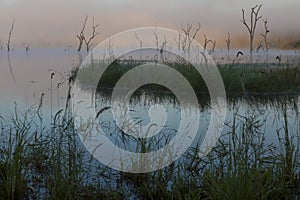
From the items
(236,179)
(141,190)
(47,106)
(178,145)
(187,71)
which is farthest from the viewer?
(187,71)

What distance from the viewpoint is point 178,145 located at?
365 centimetres

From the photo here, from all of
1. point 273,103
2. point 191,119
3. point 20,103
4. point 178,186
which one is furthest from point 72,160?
point 273,103

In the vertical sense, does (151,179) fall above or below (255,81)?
below

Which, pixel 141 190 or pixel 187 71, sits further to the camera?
pixel 187 71

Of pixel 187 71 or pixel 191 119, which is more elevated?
pixel 187 71

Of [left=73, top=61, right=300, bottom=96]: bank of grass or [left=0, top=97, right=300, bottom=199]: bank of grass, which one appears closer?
[left=0, top=97, right=300, bottom=199]: bank of grass

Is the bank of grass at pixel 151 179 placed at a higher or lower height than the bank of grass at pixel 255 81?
lower

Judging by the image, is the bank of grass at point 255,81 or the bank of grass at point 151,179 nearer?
the bank of grass at point 151,179

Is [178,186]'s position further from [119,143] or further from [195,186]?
[119,143]

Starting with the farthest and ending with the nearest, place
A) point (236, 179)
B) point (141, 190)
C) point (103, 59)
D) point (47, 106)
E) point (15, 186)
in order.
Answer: point (103, 59) < point (47, 106) < point (141, 190) < point (15, 186) < point (236, 179)

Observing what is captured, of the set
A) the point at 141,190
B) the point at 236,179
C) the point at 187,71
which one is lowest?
the point at 141,190

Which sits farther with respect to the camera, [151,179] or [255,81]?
[255,81]

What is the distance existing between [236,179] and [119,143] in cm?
171

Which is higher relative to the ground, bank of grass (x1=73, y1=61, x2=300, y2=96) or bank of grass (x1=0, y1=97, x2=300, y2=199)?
bank of grass (x1=73, y1=61, x2=300, y2=96)
